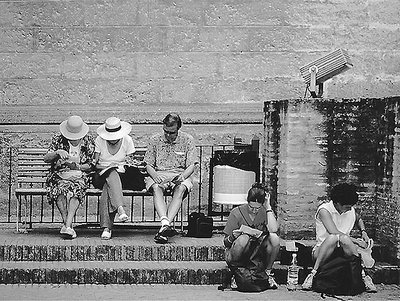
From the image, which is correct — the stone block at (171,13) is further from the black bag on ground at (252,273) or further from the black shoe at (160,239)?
the black bag on ground at (252,273)

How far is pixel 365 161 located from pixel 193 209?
3373mm

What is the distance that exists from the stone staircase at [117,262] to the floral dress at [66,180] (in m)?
0.50

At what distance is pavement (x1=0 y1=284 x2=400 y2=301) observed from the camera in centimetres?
1112

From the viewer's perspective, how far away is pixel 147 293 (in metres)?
11.5

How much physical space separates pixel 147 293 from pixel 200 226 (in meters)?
2.08

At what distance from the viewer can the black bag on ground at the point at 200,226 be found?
1339cm

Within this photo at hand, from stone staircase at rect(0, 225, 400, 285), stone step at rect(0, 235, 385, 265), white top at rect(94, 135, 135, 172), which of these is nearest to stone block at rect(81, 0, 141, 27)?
white top at rect(94, 135, 135, 172)

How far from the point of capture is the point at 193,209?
15977 millimetres

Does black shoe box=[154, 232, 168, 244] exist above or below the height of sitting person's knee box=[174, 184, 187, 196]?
below

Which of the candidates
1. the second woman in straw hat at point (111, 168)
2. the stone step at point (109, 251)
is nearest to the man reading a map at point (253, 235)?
the stone step at point (109, 251)

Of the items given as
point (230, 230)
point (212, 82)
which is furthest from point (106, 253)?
point (212, 82)

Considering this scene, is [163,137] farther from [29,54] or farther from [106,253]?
[29,54]

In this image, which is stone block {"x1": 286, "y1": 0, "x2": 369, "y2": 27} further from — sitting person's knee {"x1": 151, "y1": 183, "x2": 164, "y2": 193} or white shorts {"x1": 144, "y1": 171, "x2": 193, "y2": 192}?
sitting person's knee {"x1": 151, "y1": 183, "x2": 164, "y2": 193}

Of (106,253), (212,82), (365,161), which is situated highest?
(212,82)
